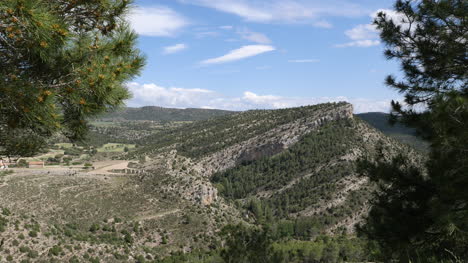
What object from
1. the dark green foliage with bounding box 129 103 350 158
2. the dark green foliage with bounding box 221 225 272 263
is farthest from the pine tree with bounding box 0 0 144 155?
the dark green foliage with bounding box 129 103 350 158

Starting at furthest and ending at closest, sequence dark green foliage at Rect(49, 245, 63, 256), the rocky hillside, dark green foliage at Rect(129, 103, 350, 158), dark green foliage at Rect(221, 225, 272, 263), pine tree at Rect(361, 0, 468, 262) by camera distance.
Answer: dark green foliage at Rect(129, 103, 350, 158), the rocky hillside, dark green foliage at Rect(49, 245, 63, 256), dark green foliage at Rect(221, 225, 272, 263), pine tree at Rect(361, 0, 468, 262)

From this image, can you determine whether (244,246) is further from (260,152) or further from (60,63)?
(260,152)

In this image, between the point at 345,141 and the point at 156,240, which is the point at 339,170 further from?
the point at 156,240

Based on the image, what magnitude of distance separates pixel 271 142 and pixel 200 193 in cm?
5077

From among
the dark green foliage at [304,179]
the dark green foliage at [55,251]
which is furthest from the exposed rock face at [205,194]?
the dark green foliage at [55,251]

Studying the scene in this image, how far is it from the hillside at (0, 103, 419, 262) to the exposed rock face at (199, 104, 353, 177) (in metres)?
0.31

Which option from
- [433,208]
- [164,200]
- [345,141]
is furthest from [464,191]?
[345,141]

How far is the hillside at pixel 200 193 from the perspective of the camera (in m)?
30.0

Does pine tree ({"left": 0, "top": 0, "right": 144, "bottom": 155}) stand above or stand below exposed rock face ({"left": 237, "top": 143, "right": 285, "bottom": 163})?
above

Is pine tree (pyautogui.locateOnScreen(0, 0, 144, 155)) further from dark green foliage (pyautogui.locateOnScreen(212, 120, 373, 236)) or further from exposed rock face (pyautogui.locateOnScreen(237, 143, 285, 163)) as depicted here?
exposed rock face (pyautogui.locateOnScreen(237, 143, 285, 163))

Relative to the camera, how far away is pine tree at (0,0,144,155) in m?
3.89

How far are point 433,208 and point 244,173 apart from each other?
9636 centimetres

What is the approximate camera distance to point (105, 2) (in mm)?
5480

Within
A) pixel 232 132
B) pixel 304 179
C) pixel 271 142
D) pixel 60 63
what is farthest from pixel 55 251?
pixel 232 132
